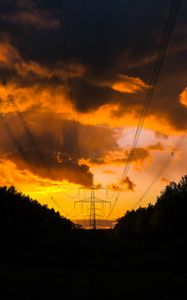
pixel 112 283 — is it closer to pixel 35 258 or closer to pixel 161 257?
pixel 161 257

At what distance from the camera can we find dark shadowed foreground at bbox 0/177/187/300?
71.7 ft

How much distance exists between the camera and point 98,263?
45562mm

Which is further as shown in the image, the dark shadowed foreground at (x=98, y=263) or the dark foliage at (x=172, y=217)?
the dark foliage at (x=172, y=217)

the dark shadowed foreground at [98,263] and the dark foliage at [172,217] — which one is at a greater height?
the dark foliage at [172,217]

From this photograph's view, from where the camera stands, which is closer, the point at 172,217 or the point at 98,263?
the point at 98,263

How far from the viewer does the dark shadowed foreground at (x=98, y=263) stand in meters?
21.9

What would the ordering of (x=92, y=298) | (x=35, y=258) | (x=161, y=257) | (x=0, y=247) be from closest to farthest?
(x=92, y=298) → (x=161, y=257) → (x=35, y=258) → (x=0, y=247)

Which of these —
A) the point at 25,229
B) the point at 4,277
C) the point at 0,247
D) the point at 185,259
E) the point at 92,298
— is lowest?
the point at 92,298

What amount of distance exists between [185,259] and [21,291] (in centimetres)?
2616

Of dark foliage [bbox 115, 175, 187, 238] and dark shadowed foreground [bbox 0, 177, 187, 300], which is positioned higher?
dark foliage [bbox 115, 175, 187, 238]

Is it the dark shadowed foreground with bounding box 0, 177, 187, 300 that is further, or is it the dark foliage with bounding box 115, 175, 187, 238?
the dark foliage with bounding box 115, 175, 187, 238

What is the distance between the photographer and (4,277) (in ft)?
89.7

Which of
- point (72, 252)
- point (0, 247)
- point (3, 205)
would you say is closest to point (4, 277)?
point (72, 252)

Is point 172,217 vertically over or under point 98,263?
over
